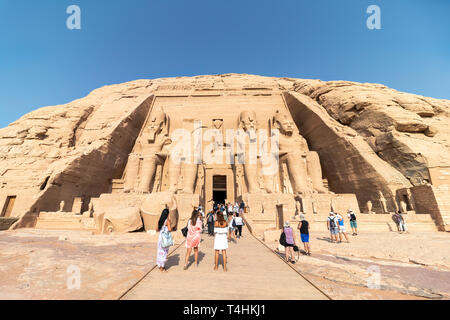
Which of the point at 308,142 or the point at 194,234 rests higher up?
the point at 308,142

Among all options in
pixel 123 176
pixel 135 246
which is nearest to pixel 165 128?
pixel 123 176

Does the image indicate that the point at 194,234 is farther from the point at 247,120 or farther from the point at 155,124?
the point at 247,120

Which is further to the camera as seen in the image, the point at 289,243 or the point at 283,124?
the point at 283,124

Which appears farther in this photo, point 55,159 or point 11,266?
point 55,159

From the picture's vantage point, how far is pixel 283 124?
48.3ft

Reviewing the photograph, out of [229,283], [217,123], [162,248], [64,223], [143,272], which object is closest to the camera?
[229,283]

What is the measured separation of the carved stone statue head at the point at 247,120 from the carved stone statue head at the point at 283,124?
5.25 feet

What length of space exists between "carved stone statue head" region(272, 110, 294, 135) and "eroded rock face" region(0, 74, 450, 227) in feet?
5.55

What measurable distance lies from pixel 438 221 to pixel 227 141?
12406 millimetres

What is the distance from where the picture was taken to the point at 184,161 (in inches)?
542

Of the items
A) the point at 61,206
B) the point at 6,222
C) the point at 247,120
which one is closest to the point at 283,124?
the point at 247,120

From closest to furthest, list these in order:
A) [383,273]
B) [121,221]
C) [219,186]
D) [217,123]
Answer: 1. [383,273]
2. [121,221]
3. [217,123]
4. [219,186]

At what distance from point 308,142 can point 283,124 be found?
9.78 ft

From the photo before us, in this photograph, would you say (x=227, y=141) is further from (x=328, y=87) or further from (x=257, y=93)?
(x=328, y=87)
